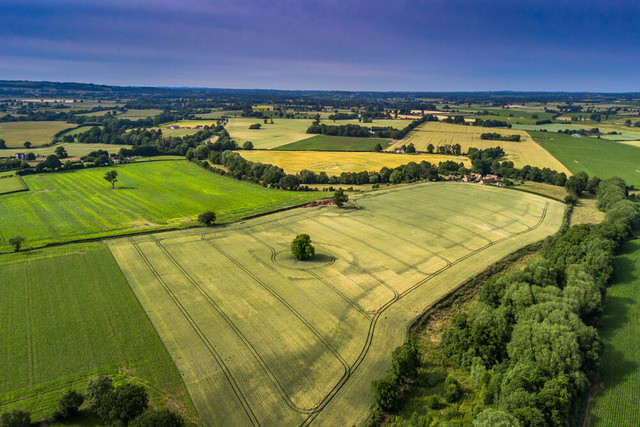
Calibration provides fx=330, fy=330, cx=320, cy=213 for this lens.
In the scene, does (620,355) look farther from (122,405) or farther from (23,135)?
(23,135)

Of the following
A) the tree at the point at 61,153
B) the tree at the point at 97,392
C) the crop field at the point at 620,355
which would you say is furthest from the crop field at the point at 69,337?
the tree at the point at 61,153

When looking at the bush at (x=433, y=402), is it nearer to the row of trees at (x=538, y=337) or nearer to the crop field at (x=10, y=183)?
the row of trees at (x=538, y=337)

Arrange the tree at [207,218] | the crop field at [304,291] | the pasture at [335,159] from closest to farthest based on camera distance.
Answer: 1. the crop field at [304,291]
2. the tree at [207,218]
3. the pasture at [335,159]

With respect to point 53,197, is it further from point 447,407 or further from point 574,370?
point 574,370

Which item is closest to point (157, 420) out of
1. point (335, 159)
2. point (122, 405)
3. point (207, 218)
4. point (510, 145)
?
point (122, 405)

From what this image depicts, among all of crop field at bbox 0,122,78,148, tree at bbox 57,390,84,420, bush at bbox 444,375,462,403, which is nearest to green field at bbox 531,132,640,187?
bush at bbox 444,375,462,403
